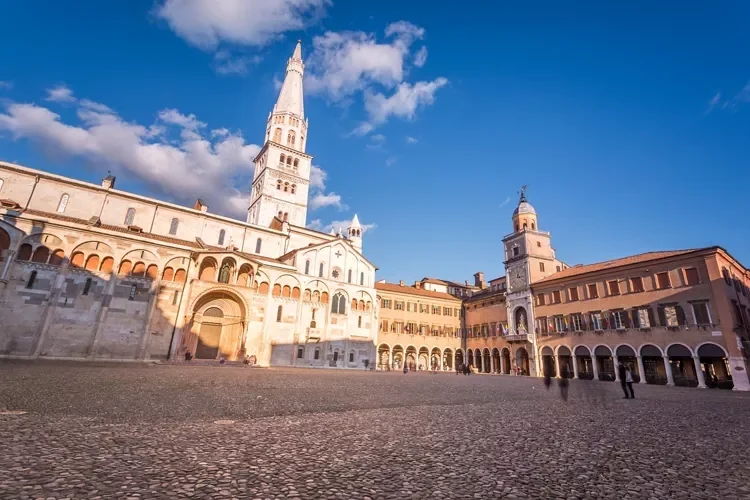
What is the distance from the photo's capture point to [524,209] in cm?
4662

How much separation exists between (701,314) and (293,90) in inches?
2397

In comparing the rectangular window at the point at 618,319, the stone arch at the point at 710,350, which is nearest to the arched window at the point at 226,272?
the rectangular window at the point at 618,319

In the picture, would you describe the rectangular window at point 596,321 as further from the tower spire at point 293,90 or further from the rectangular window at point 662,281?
the tower spire at point 293,90

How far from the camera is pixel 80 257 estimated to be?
26672 millimetres

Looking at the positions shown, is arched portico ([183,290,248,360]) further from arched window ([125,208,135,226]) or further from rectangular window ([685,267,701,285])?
rectangular window ([685,267,701,285])

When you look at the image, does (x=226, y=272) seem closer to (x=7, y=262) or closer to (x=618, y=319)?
(x=7, y=262)

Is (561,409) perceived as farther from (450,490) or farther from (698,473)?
(450,490)

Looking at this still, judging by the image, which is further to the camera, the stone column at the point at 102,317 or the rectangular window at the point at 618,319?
the rectangular window at the point at 618,319

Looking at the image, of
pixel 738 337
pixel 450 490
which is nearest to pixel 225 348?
pixel 450 490

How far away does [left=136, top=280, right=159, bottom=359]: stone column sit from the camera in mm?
26797

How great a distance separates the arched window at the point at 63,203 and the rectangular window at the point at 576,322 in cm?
5036

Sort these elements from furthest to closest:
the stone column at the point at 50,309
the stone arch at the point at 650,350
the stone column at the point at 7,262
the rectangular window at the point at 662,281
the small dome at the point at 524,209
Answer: the small dome at the point at 524,209 → the rectangular window at the point at 662,281 → the stone arch at the point at 650,350 → the stone column at the point at 50,309 → the stone column at the point at 7,262

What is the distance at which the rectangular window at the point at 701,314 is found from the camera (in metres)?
26.7

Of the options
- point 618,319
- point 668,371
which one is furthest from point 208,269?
point 668,371
